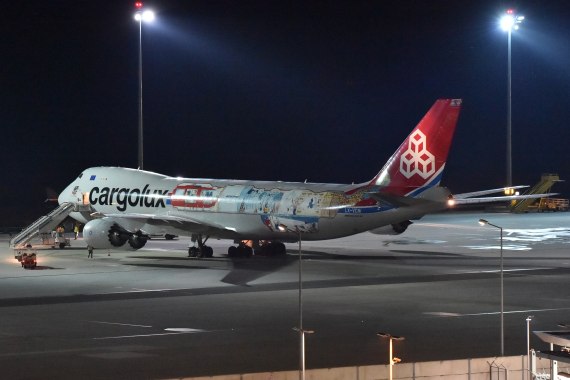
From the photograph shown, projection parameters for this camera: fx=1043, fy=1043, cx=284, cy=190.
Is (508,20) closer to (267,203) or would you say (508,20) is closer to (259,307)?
(267,203)

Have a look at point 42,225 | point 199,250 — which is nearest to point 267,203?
point 199,250

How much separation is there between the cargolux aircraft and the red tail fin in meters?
0.05

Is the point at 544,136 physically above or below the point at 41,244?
above

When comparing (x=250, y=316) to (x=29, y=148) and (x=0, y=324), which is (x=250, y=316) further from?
(x=29, y=148)

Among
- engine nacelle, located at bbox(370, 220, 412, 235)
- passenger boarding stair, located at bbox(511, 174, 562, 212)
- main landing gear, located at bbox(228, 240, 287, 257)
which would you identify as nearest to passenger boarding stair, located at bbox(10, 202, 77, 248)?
main landing gear, located at bbox(228, 240, 287, 257)

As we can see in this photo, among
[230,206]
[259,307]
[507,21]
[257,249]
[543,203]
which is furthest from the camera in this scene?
[543,203]

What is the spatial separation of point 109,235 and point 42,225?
35.7ft

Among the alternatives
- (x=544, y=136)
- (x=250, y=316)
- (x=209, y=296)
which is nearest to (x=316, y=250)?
(x=209, y=296)

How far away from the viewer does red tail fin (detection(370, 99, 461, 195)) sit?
161 ft

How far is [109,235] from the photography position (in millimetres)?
52719

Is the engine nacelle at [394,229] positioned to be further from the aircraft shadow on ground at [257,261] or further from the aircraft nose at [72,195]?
the aircraft nose at [72,195]

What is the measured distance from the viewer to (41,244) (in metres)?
65.3

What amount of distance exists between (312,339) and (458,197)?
23.1m

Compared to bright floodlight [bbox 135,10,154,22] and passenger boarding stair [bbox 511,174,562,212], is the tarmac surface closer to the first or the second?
bright floodlight [bbox 135,10,154,22]
